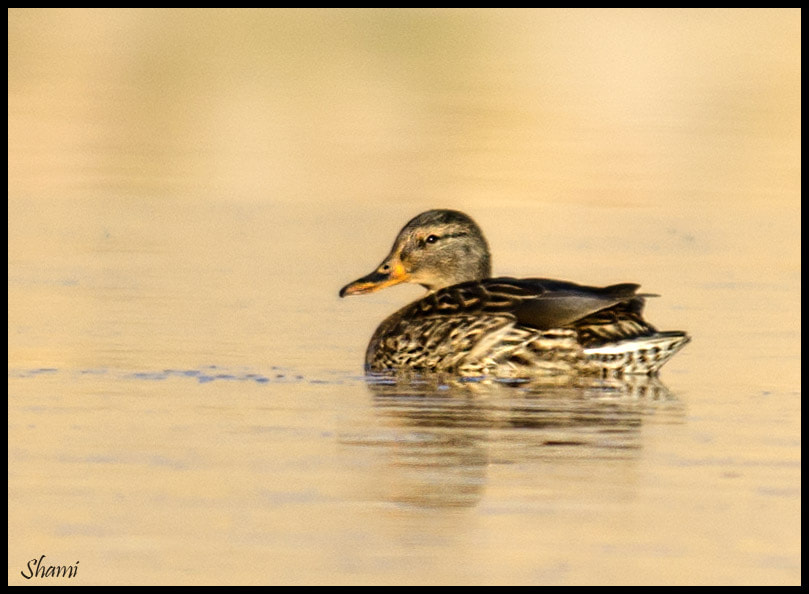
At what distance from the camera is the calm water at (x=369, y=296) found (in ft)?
23.0

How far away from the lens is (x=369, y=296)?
13.6 m

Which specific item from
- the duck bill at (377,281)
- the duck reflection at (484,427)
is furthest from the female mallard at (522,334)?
the duck bill at (377,281)

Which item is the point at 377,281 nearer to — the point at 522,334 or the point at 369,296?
the point at 522,334

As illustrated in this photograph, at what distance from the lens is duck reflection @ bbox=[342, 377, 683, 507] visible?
771 centimetres

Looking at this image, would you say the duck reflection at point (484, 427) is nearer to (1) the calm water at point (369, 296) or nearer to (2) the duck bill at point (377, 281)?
(1) the calm water at point (369, 296)

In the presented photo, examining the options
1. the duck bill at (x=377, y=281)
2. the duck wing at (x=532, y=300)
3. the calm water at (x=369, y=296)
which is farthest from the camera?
the duck bill at (x=377, y=281)

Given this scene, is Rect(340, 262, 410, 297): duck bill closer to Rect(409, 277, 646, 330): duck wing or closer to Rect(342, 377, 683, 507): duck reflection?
Rect(409, 277, 646, 330): duck wing

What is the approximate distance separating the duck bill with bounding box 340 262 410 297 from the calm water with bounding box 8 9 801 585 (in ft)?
1.06

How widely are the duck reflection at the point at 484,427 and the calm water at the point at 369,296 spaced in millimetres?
28

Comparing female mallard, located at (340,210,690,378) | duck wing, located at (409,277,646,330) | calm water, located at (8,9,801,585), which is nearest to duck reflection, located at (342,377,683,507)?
calm water, located at (8,9,801,585)

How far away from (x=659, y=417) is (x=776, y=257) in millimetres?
5921

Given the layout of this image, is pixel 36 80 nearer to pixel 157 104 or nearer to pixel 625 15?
pixel 157 104

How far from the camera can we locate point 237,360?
34.6 ft

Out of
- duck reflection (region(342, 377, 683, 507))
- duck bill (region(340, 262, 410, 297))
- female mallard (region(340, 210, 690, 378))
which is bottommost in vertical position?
duck reflection (region(342, 377, 683, 507))
